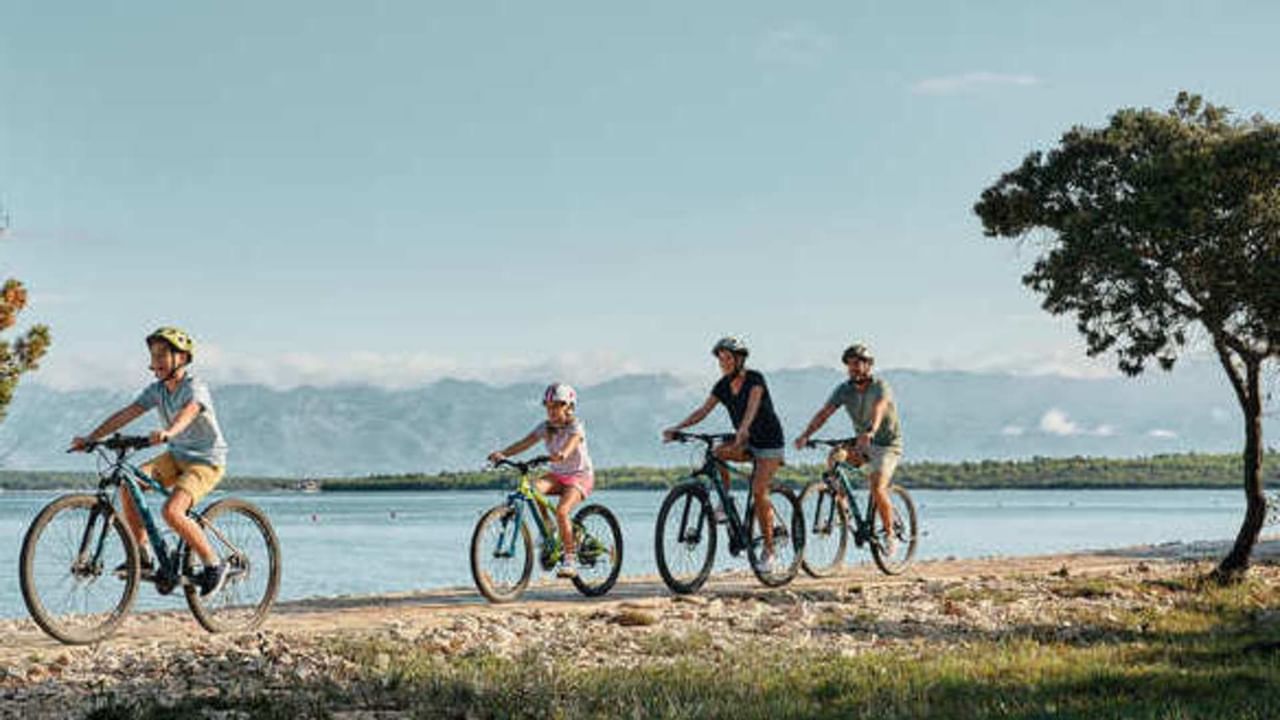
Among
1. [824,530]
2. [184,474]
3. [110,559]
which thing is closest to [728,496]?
[824,530]

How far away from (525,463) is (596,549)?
151 cm

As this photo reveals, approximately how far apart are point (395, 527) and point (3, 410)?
77265mm

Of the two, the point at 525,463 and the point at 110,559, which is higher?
the point at 525,463

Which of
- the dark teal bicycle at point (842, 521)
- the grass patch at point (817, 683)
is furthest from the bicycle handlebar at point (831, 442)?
the grass patch at point (817, 683)

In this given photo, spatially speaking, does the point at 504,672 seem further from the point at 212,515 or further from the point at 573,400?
the point at 573,400

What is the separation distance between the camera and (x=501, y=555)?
55.0 ft

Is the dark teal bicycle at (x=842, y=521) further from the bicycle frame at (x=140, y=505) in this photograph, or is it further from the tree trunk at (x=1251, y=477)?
the bicycle frame at (x=140, y=505)

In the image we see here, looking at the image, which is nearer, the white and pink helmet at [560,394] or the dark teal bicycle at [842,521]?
the white and pink helmet at [560,394]

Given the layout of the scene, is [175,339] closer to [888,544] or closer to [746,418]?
[746,418]

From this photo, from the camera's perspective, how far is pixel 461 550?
66.0 metres

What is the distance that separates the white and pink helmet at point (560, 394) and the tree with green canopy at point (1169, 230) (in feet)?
24.0

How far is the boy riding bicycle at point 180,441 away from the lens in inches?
524

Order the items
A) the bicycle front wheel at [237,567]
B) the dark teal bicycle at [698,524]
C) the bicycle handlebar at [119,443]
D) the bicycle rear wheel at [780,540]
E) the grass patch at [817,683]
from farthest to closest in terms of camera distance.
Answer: the bicycle rear wheel at [780,540], the dark teal bicycle at [698,524], the bicycle front wheel at [237,567], the bicycle handlebar at [119,443], the grass patch at [817,683]

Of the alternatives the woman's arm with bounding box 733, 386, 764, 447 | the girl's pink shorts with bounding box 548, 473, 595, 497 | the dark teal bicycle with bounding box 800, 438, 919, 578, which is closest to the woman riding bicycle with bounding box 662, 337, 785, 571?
the woman's arm with bounding box 733, 386, 764, 447
